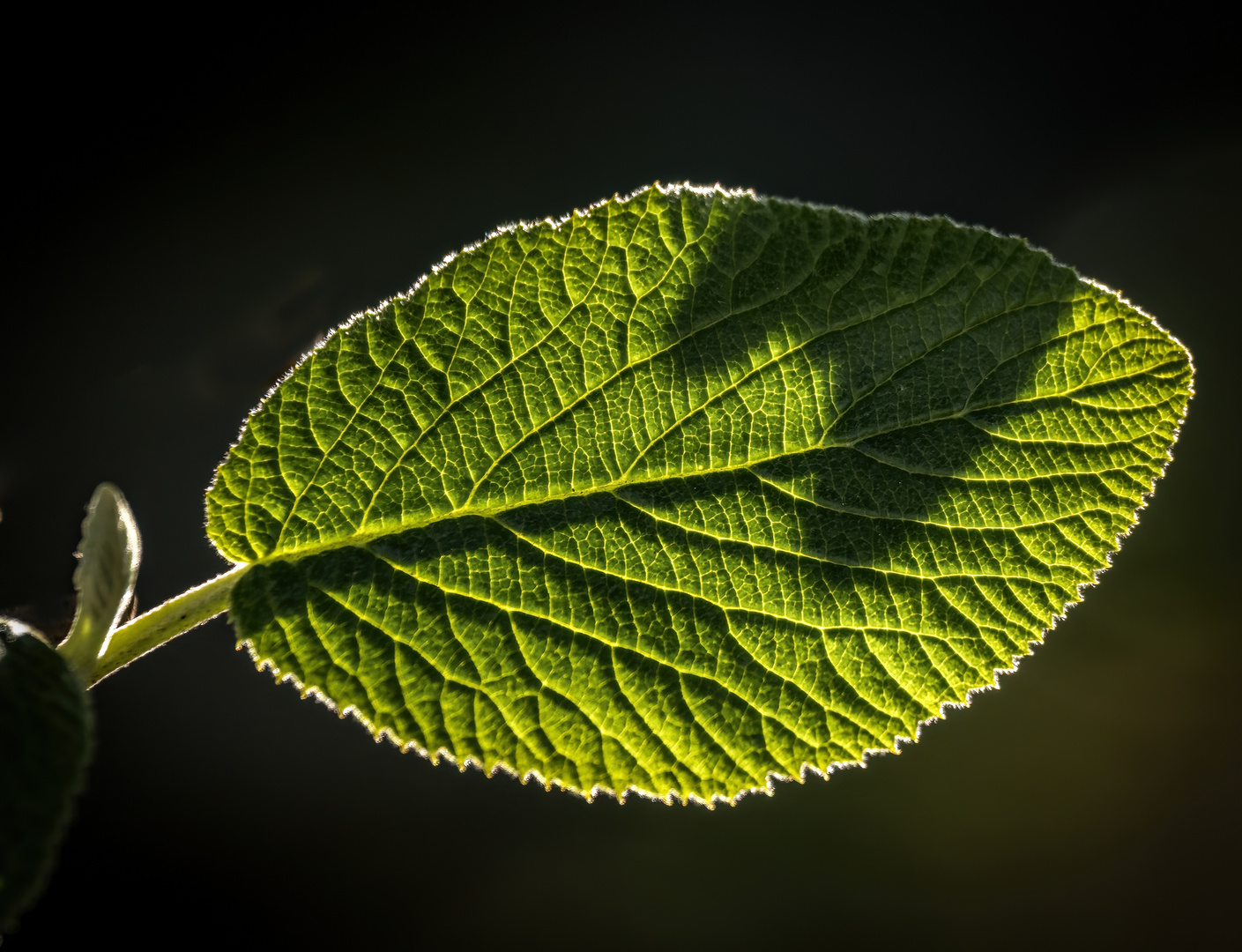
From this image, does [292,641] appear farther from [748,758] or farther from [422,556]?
[748,758]

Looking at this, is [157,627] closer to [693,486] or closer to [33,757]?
[33,757]

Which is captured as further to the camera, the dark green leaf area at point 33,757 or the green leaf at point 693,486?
the green leaf at point 693,486

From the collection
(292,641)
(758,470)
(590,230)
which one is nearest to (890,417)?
(758,470)

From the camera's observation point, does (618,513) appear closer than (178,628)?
No

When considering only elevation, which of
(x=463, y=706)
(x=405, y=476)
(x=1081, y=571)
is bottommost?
(x=1081, y=571)

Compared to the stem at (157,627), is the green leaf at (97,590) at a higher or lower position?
higher

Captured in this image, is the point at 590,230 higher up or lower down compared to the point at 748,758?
higher up
